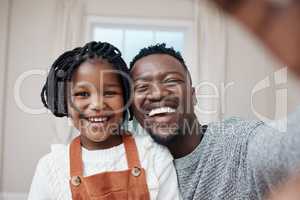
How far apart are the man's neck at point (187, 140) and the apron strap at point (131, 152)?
0.09 metres

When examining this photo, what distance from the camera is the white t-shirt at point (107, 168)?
0.78 meters

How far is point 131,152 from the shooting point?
Result: 845mm

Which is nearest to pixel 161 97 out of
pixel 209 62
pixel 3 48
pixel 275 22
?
pixel 275 22

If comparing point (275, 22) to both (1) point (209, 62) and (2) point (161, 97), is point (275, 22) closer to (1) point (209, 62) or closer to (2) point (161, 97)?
(2) point (161, 97)

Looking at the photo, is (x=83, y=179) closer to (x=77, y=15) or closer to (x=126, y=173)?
(x=126, y=173)

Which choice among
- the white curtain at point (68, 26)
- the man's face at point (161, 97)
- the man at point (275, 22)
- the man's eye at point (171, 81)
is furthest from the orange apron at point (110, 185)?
the white curtain at point (68, 26)

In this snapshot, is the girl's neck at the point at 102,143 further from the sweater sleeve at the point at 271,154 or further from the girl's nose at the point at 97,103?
the sweater sleeve at the point at 271,154

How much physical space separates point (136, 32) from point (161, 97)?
6.00ft

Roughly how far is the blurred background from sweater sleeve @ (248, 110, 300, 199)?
1.86 metres

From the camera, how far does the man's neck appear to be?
0.79 metres

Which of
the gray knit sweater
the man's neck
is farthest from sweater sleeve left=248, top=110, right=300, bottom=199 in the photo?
the man's neck

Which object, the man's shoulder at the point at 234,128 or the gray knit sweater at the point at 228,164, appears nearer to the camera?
the gray knit sweater at the point at 228,164

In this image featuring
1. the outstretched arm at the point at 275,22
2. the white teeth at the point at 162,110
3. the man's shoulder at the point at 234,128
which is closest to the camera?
the outstretched arm at the point at 275,22

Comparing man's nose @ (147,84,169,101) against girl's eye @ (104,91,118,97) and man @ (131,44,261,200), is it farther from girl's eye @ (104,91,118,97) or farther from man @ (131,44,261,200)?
girl's eye @ (104,91,118,97)
